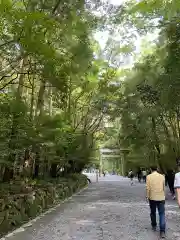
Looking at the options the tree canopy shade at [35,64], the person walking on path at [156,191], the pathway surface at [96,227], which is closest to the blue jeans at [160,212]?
the person walking on path at [156,191]

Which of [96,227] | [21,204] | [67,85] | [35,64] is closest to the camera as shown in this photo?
[96,227]

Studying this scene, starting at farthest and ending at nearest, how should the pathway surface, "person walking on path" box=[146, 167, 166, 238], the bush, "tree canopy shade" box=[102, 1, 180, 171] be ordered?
"tree canopy shade" box=[102, 1, 180, 171] → the bush → "person walking on path" box=[146, 167, 166, 238] → the pathway surface

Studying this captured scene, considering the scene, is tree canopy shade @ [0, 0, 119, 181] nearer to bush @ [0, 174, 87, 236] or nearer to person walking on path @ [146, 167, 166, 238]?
bush @ [0, 174, 87, 236]

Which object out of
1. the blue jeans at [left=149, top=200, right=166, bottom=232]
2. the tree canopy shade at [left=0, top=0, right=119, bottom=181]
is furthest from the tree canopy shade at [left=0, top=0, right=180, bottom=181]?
the blue jeans at [left=149, top=200, right=166, bottom=232]

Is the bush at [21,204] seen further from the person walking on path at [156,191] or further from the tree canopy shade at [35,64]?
the person walking on path at [156,191]

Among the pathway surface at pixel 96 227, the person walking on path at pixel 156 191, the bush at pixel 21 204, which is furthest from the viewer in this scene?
the bush at pixel 21 204

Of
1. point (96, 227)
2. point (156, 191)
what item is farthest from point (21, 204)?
point (156, 191)

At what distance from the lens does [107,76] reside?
88.3ft

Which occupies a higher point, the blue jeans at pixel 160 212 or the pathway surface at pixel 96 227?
the blue jeans at pixel 160 212

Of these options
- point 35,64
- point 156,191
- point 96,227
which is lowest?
point 96,227

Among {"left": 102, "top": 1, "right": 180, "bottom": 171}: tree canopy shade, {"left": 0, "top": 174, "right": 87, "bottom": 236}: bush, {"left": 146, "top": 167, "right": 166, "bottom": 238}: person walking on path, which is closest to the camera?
{"left": 146, "top": 167, "right": 166, "bottom": 238}: person walking on path

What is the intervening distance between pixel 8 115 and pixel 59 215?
373 cm

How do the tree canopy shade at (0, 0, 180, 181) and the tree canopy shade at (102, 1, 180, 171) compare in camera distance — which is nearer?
the tree canopy shade at (0, 0, 180, 181)

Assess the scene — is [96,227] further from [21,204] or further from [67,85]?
[67,85]
